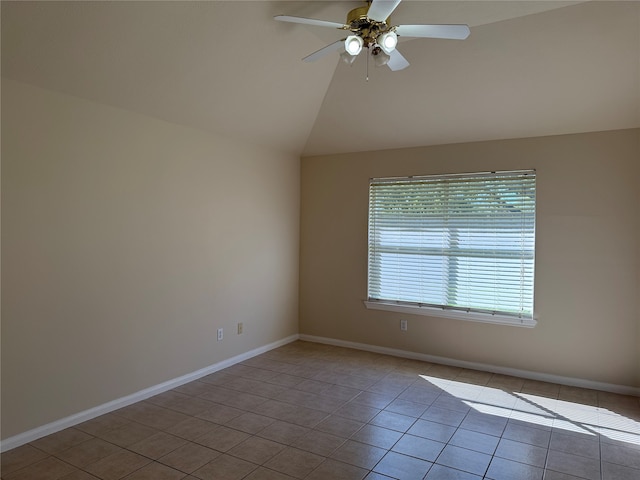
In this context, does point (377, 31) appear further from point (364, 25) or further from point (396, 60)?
point (396, 60)

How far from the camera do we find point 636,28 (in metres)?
2.98

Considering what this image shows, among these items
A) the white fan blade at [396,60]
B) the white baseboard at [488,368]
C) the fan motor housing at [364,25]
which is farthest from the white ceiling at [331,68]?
the white baseboard at [488,368]

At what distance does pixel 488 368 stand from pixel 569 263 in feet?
4.17

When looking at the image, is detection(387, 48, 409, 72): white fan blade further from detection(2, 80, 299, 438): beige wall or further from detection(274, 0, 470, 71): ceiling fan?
detection(2, 80, 299, 438): beige wall

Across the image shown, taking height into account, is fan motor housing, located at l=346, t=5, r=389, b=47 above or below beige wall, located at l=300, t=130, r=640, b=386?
above

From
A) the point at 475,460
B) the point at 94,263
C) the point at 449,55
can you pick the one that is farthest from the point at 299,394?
the point at 449,55

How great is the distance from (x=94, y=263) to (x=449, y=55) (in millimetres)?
3168

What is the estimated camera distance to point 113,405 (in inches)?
131

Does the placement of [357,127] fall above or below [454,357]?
above

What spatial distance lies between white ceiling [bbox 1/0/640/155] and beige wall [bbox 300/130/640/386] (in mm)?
191

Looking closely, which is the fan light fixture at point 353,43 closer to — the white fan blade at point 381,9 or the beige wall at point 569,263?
the white fan blade at point 381,9

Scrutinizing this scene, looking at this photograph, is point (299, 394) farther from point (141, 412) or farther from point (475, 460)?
point (475, 460)

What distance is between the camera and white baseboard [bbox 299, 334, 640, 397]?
3822 millimetres

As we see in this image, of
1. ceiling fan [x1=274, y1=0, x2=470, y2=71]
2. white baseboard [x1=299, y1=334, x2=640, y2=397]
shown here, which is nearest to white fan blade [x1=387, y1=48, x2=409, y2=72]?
ceiling fan [x1=274, y1=0, x2=470, y2=71]
